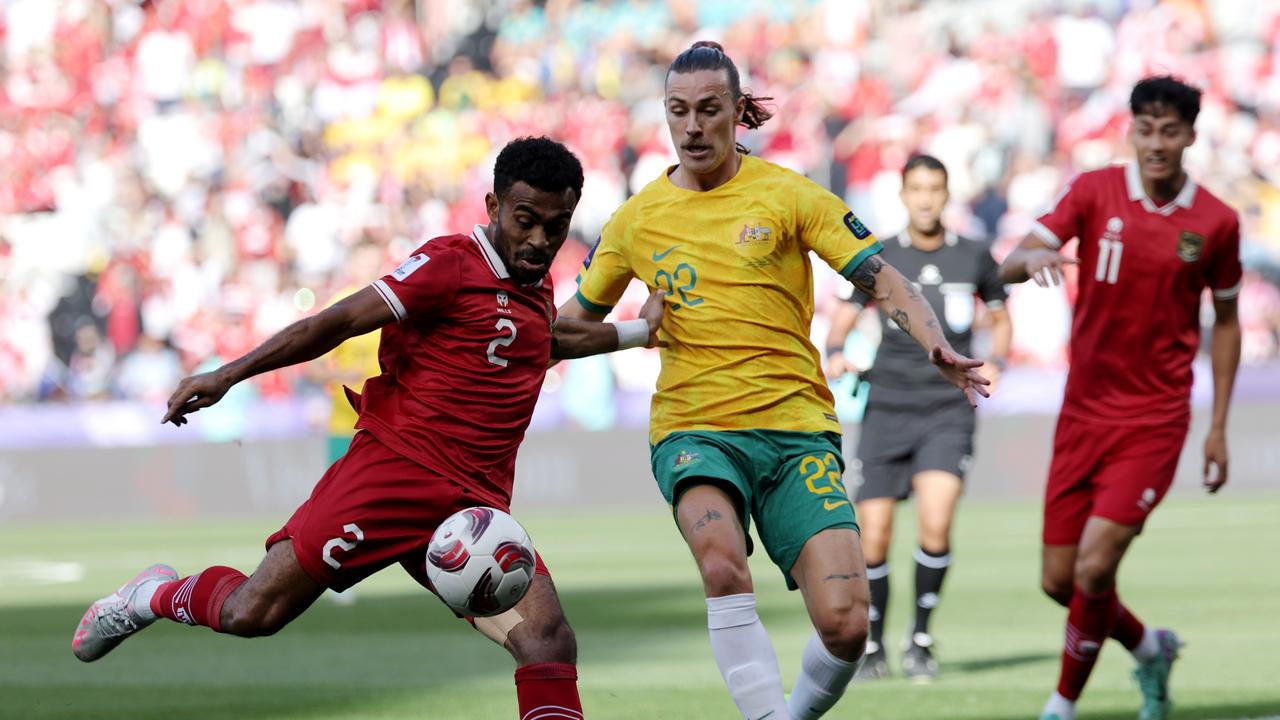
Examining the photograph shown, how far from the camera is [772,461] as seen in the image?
6.51 m

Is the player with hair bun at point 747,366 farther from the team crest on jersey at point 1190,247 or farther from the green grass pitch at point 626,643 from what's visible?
the green grass pitch at point 626,643

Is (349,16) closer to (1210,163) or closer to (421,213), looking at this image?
(421,213)

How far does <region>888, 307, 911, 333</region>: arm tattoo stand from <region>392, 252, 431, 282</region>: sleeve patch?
61.6 inches

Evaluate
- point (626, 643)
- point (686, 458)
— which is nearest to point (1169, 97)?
point (686, 458)

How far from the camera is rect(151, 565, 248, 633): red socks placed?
259 inches

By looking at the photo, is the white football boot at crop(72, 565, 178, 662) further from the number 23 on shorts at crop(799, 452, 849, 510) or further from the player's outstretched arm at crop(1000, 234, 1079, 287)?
the player's outstretched arm at crop(1000, 234, 1079, 287)

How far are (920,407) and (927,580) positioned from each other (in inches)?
37.3

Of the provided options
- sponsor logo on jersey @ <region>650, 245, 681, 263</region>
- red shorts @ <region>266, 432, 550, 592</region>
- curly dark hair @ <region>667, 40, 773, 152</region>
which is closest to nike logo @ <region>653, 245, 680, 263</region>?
sponsor logo on jersey @ <region>650, 245, 681, 263</region>

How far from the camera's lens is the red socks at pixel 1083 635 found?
25.0 feet

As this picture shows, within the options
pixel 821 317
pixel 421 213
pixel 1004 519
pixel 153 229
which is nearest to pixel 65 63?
pixel 153 229

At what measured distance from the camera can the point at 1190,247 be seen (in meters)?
7.74

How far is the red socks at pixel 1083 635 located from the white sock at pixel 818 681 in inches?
57.5

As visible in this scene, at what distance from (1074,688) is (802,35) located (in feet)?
63.3

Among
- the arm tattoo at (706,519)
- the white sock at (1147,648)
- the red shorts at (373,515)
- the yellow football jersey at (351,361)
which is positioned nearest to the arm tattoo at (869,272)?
the arm tattoo at (706,519)
